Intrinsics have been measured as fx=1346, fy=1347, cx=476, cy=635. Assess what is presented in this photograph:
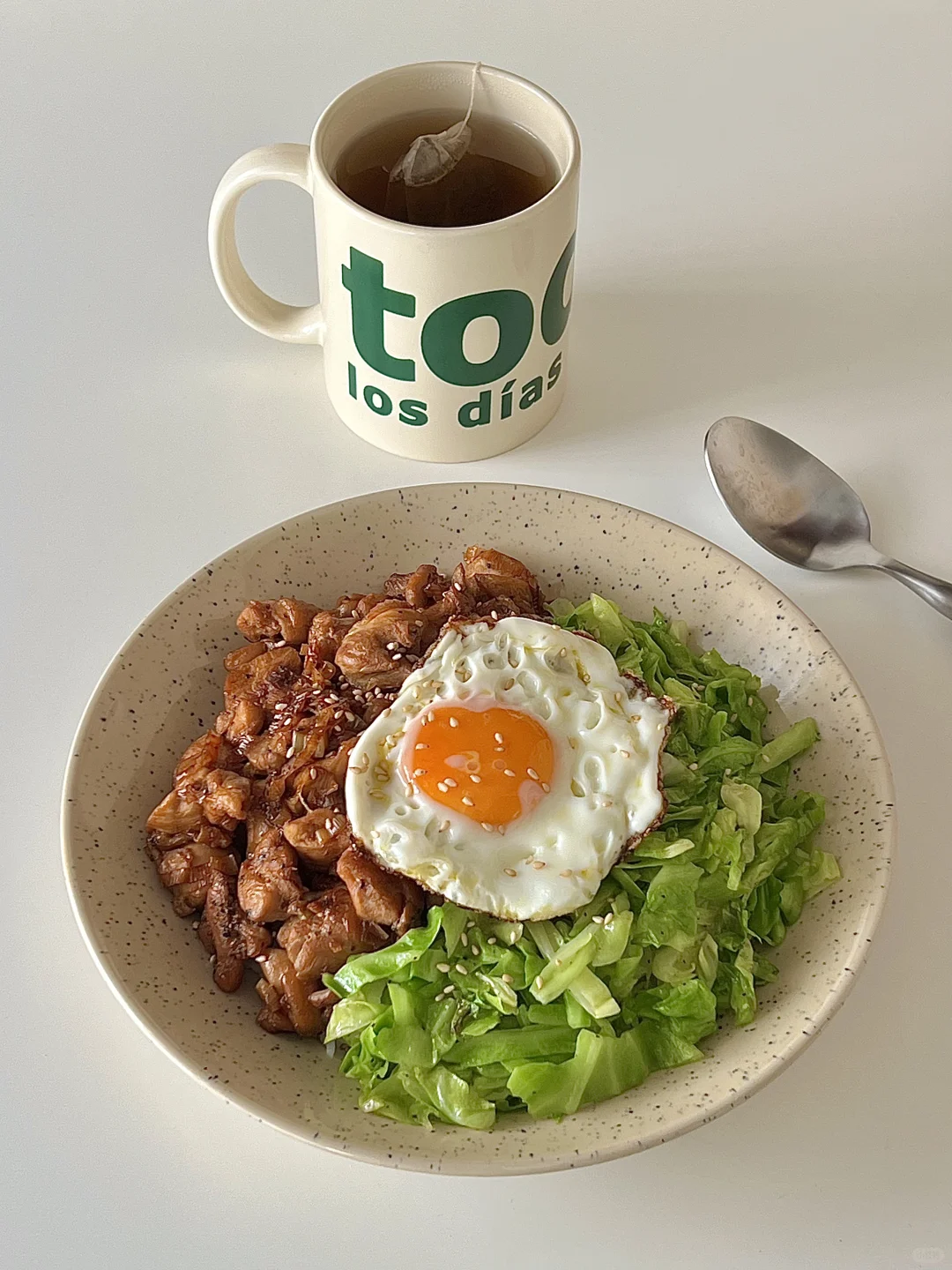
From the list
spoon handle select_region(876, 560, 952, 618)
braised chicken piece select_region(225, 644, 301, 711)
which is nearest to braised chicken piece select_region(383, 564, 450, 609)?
braised chicken piece select_region(225, 644, 301, 711)

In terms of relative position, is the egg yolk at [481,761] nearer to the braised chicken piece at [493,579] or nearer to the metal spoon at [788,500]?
the braised chicken piece at [493,579]

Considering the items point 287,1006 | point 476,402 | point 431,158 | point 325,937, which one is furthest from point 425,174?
point 287,1006

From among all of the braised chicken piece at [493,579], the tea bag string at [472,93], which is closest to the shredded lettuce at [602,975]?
the braised chicken piece at [493,579]

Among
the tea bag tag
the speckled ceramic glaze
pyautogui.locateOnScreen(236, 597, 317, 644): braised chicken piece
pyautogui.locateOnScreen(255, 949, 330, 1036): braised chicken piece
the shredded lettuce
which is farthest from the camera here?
the tea bag tag

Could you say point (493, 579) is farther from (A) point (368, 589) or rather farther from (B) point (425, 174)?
(B) point (425, 174)

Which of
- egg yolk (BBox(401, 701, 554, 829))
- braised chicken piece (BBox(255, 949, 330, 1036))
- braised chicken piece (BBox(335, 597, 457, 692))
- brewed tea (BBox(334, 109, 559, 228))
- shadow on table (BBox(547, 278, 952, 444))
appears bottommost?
braised chicken piece (BBox(255, 949, 330, 1036))

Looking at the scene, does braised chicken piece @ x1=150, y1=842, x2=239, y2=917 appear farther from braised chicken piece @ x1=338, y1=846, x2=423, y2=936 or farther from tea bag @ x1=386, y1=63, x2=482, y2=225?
tea bag @ x1=386, y1=63, x2=482, y2=225
